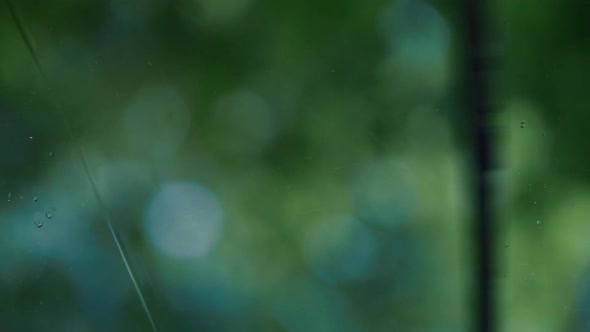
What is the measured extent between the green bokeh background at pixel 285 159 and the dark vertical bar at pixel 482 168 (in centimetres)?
177

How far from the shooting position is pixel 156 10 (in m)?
2.71

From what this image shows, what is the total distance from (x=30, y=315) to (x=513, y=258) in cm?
180

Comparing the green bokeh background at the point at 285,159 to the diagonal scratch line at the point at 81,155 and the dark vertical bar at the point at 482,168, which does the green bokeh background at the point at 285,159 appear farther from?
the dark vertical bar at the point at 482,168

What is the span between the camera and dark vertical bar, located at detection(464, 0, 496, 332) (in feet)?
1.99

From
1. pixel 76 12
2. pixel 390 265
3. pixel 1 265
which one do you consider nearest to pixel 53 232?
pixel 1 265

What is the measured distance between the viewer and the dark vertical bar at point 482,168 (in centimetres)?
61

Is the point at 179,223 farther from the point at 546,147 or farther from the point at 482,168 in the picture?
the point at 482,168

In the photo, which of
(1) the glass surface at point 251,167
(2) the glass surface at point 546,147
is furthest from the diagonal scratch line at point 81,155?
(2) the glass surface at point 546,147

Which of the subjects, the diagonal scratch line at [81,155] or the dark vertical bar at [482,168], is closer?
the dark vertical bar at [482,168]

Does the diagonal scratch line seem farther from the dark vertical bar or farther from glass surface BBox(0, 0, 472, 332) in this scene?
the dark vertical bar

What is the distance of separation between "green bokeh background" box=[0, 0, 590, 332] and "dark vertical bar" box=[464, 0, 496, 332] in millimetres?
1772

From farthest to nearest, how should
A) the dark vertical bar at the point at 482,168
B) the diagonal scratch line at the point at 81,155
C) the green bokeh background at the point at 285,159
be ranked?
the diagonal scratch line at the point at 81,155
the green bokeh background at the point at 285,159
the dark vertical bar at the point at 482,168

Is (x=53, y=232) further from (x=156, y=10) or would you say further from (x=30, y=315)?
(x=156, y=10)

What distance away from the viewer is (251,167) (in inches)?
106
